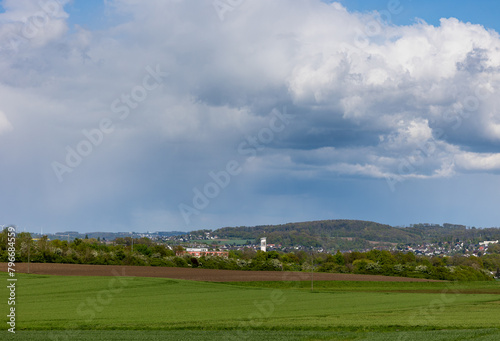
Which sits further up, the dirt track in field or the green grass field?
the green grass field

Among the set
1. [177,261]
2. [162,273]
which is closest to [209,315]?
[162,273]

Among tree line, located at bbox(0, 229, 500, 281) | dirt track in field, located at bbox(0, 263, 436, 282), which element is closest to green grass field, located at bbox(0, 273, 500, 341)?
dirt track in field, located at bbox(0, 263, 436, 282)

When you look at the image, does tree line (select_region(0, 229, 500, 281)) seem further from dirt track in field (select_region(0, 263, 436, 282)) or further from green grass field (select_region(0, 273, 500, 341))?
green grass field (select_region(0, 273, 500, 341))

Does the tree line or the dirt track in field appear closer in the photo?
the dirt track in field

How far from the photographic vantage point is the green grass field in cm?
2602

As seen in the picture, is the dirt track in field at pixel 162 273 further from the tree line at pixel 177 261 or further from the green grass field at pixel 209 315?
the green grass field at pixel 209 315

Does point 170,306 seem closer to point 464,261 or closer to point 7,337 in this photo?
point 7,337

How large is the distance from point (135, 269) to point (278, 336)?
68972 mm

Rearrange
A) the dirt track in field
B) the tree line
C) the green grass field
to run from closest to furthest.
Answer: the green grass field < the dirt track in field < the tree line

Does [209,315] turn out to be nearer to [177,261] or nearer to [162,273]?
[162,273]

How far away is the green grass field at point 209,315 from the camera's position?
26016mm

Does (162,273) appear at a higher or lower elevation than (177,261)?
lower

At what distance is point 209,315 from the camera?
125ft

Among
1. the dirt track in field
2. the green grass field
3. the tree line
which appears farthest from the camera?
the tree line
